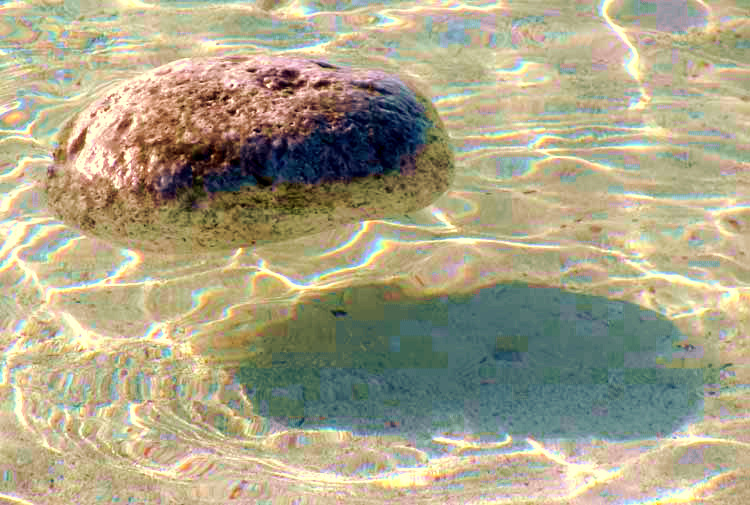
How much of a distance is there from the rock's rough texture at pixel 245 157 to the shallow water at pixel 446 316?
551mm

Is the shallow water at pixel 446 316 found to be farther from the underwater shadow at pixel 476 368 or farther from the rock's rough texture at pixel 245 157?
the rock's rough texture at pixel 245 157

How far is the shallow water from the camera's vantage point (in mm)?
3037

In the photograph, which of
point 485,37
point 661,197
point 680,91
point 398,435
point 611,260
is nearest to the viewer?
point 398,435

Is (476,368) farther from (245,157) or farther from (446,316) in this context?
(245,157)

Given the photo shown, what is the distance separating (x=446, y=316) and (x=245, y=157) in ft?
4.10

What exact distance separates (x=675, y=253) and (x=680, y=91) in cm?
175

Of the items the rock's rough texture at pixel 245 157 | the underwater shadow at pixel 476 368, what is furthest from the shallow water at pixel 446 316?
the rock's rough texture at pixel 245 157

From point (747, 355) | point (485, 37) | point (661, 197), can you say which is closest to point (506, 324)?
point (747, 355)

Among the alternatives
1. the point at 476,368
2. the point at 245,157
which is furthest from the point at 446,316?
the point at 245,157

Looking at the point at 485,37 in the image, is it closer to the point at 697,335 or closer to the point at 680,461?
the point at 697,335

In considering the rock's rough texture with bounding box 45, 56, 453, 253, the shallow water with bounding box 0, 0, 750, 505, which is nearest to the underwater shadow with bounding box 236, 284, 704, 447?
the shallow water with bounding box 0, 0, 750, 505

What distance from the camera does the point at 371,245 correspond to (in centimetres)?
425

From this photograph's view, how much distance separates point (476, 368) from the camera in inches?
138

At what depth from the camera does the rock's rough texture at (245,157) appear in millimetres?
3238
